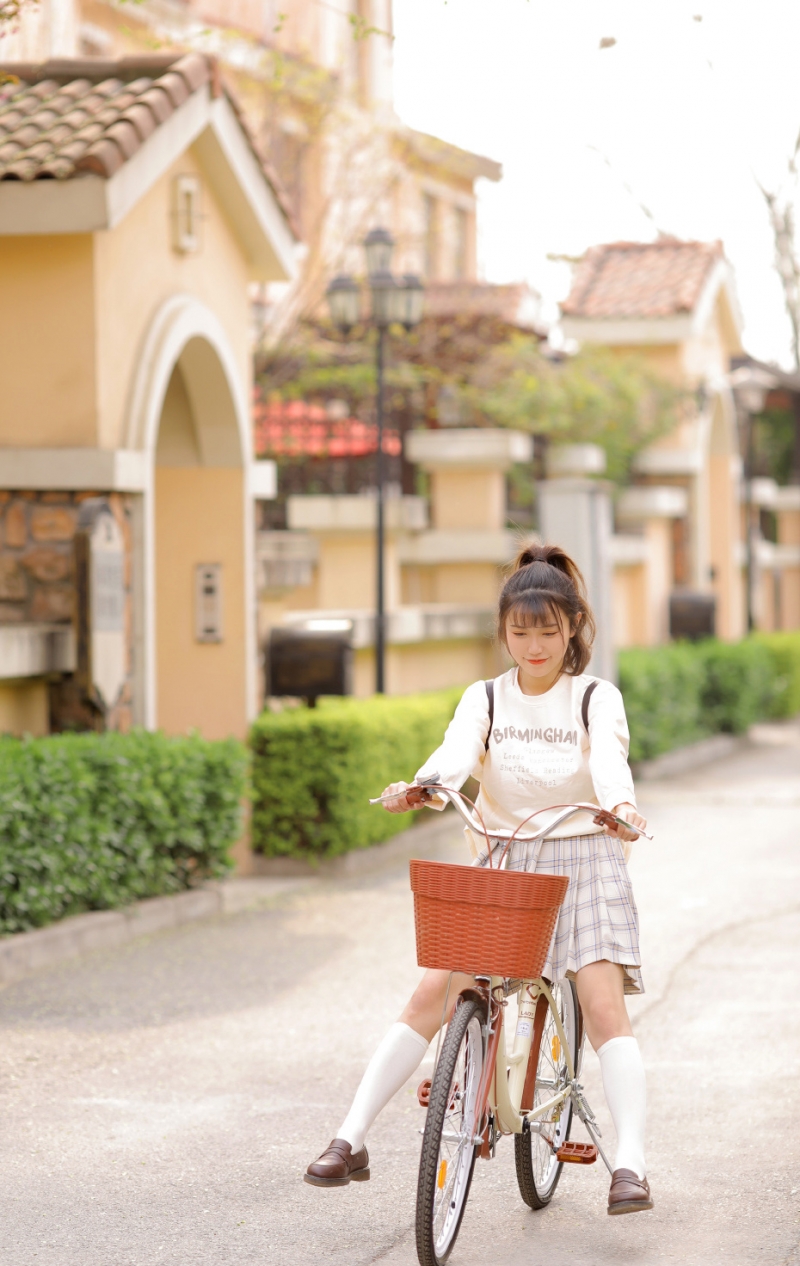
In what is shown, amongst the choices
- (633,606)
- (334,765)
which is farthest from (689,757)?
(334,765)

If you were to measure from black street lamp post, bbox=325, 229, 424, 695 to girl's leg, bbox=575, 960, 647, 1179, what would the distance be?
8627mm

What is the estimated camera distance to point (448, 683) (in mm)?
→ 15625

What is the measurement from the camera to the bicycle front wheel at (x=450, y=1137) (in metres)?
4.06

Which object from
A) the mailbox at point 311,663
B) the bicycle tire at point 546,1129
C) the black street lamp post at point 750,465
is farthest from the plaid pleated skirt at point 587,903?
the black street lamp post at point 750,465

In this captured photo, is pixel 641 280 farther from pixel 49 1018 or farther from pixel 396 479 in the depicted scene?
pixel 49 1018

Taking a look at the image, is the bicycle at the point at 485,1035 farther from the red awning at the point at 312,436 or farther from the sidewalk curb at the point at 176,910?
the red awning at the point at 312,436

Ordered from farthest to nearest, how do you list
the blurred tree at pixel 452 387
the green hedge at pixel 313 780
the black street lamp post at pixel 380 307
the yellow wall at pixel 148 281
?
the blurred tree at pixel 452 387
the black street lamp post at pixel 380 307
the green hedge at pixel 313 780
the yellow wall at pixel 148 281

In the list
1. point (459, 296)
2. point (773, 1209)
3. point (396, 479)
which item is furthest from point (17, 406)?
point (459, 296)

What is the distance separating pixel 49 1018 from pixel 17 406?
3690 millimetres

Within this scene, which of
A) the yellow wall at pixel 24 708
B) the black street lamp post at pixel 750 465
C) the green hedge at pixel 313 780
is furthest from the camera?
the black street lamp post at pixel 750 465

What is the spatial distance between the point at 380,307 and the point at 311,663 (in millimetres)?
3113

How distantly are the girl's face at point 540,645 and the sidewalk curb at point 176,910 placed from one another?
3.92m

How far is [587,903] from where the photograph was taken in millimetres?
4469

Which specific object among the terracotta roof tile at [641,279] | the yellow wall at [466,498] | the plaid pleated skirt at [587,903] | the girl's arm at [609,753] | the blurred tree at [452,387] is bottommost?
the plaid pleated skirt at [587,903]
